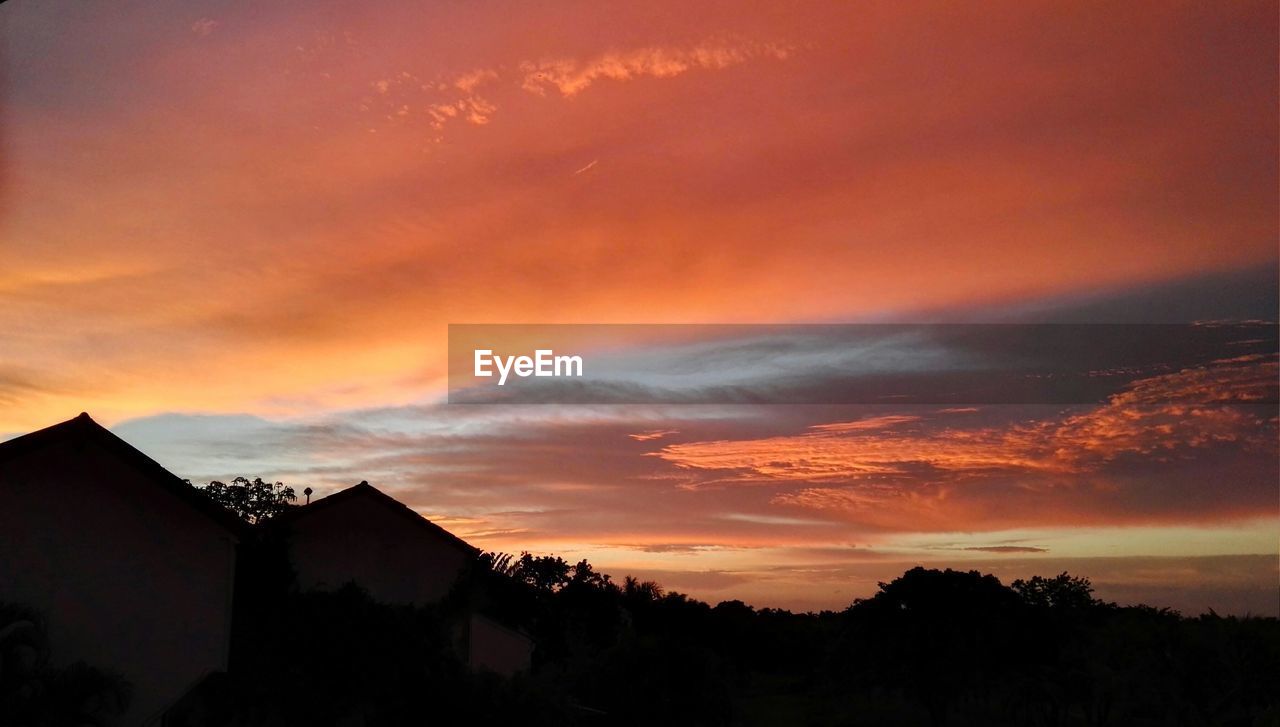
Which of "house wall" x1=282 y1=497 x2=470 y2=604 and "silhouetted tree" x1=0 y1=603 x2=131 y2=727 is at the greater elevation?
"house wall" x1=282 y1=497 x2=470 y2=604

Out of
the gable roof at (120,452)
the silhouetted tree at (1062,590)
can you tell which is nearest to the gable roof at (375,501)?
the gable roof at (120,452)

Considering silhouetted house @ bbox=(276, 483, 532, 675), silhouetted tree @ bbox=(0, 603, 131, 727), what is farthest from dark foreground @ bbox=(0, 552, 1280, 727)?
silhouetted house @ bbox=(276, 483, 532, 675)

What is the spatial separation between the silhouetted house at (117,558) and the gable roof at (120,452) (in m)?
0.02

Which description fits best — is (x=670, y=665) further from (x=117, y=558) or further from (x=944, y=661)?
(x=117, y=558)

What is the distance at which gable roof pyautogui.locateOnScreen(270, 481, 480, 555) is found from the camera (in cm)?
2670

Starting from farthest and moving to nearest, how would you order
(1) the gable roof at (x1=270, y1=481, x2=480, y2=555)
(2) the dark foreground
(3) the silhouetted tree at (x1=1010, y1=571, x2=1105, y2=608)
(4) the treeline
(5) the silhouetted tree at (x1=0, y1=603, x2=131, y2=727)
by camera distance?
(3) the silhouetted tree at (x1=1010, y1=571, x2=1105, y2=608) → (4) the treeline → (1) the gable roof at (x1=270, y1=481, x2=480, y2=555) → (2) the dark foreground → (5) the silhouetted tree at (x1=0, y1=603, x2=131, y2=727)

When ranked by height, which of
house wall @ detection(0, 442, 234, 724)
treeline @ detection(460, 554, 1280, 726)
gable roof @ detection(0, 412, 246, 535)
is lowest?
treeline @ detection(460, 554, 1280, 726)

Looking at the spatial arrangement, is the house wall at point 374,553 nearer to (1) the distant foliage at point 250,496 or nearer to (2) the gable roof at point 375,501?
(2) the gable roof at point 375,501

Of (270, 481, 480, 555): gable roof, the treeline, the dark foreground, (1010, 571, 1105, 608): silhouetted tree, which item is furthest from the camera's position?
(1010, 571, 1105, 608): silhouetted tree

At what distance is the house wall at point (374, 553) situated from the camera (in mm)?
27203

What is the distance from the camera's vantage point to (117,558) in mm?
18062

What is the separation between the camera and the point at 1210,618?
4678 centimetres

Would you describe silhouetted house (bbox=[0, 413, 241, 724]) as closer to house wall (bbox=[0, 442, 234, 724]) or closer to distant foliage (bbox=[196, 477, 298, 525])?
house wall (bbox=[0, 442, 234, 724])

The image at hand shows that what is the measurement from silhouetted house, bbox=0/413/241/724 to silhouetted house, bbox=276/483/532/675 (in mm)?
7653
